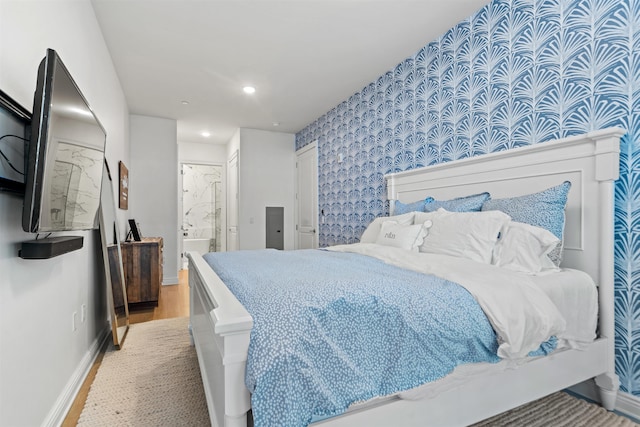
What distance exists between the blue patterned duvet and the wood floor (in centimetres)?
118

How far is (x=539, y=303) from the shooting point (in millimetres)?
1314

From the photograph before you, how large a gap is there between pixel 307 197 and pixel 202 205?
11.7 feet

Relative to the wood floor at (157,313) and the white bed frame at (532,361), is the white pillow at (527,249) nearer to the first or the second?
the white bed frame at (532,361)

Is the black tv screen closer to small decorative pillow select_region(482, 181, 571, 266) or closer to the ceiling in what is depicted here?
the ceiling

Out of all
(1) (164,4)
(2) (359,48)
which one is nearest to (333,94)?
(2) (359,48)

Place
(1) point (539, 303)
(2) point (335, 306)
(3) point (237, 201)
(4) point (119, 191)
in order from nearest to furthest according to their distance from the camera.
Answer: (2) point (335, 306)
(1) point (539, 303)
(4) point (119, 191)
(3) point (237, 201)

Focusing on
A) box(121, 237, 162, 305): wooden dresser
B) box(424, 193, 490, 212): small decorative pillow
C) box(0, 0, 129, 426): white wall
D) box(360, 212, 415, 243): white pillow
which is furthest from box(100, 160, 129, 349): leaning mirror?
box(424, 193, 490, 212): small decorative pillow

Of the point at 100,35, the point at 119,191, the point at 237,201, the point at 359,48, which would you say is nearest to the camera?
the point at 100,35

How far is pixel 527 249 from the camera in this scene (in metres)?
1.67

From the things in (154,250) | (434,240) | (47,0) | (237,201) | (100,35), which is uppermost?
(100,35)

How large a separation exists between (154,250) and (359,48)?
3024 millimetres

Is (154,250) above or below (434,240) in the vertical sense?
below

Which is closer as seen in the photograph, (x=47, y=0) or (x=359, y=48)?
(x=47, y=0)

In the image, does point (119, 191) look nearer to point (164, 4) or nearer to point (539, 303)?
point (164, 4)
